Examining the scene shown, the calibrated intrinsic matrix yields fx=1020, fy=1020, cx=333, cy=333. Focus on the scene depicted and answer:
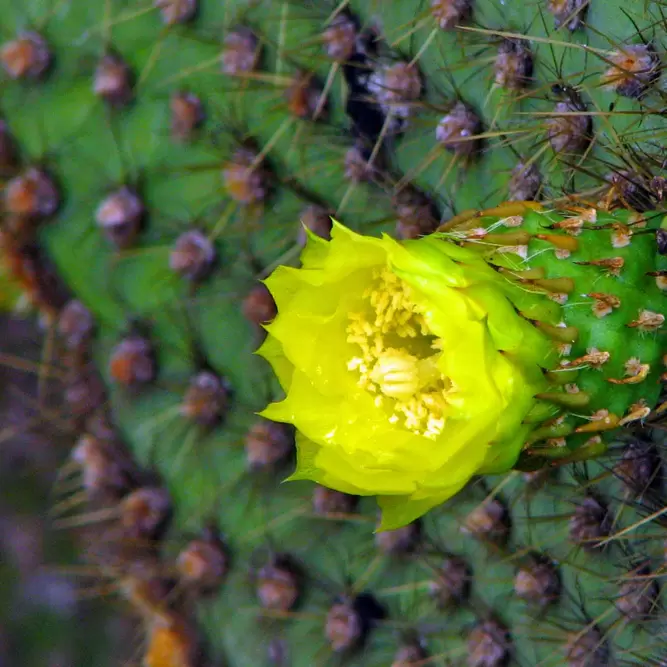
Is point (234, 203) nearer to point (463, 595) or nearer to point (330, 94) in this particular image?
point (330, 94)

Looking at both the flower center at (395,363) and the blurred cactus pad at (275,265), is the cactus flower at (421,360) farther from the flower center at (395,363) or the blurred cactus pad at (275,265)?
the blurred cactus pad at (275,265)

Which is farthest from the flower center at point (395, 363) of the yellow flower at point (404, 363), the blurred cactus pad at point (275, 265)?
the blurred cactus pad at point (275, 265)

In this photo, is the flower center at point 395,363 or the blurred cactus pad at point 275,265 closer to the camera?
the flower center at point 395,363

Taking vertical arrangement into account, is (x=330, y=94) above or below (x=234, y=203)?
above

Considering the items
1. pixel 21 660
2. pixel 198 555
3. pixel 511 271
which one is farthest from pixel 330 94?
pixel 21 660

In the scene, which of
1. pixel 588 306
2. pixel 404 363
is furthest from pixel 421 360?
pixel 588 306

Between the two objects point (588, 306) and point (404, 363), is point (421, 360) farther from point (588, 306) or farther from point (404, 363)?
point (588, 306)
